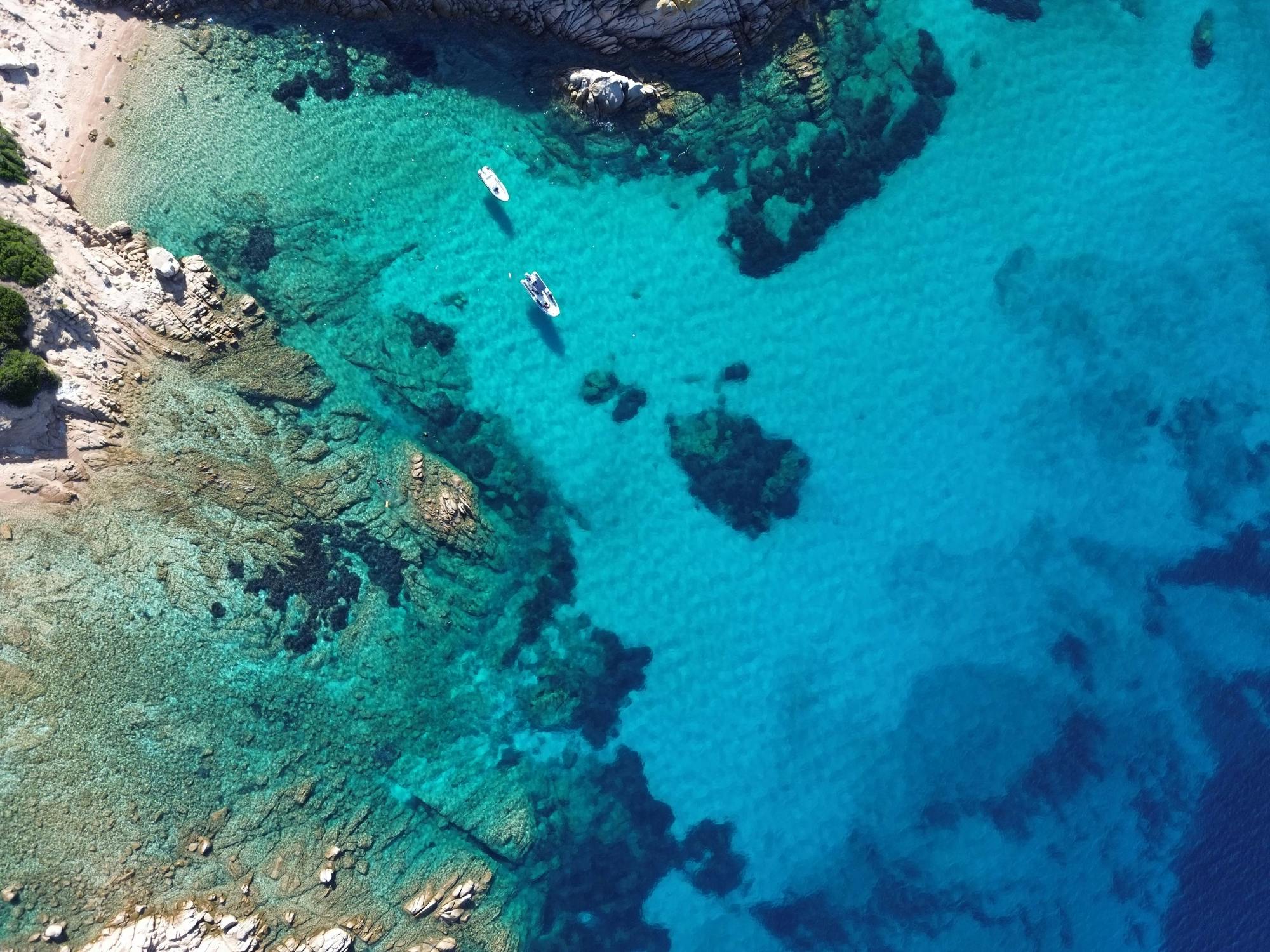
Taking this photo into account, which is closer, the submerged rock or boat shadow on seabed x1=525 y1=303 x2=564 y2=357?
boat shadow on seabed x1=525 y1=303 x2=564 y2=357

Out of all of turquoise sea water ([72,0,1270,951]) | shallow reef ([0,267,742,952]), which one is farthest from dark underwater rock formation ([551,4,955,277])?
shallow reef ([0,267,742,952])

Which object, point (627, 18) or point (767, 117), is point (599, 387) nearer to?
point (767, 117)

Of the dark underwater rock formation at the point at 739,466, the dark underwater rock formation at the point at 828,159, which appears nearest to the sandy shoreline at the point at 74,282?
the dark underwater rock formation at the point at 739,466

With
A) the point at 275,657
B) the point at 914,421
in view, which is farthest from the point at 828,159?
the point at 275,657

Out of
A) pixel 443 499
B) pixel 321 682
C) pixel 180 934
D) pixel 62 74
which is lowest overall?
pixel 180 934

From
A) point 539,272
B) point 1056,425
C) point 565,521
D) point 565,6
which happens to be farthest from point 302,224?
point 1056,425

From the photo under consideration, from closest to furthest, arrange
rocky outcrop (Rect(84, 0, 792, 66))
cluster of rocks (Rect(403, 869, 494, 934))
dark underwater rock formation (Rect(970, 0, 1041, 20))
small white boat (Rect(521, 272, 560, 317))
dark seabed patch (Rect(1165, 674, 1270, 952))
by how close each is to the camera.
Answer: rocky outcrop (Rect(84, 0, 792, 66))
cluster of rocks (Rect(403, 869, 494, 934))
small white boat (Rect(521, 272, 560, 317))
dark underwater rock formation (Rect(970, 0, 1041, 20))
dark seabed patch (Rect(1165, 674, 1270, 952))

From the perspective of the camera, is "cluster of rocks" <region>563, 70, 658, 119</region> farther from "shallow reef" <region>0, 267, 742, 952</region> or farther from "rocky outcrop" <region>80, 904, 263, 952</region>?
"rocky outcrop" <region>80, 904, 263, 952</region>
